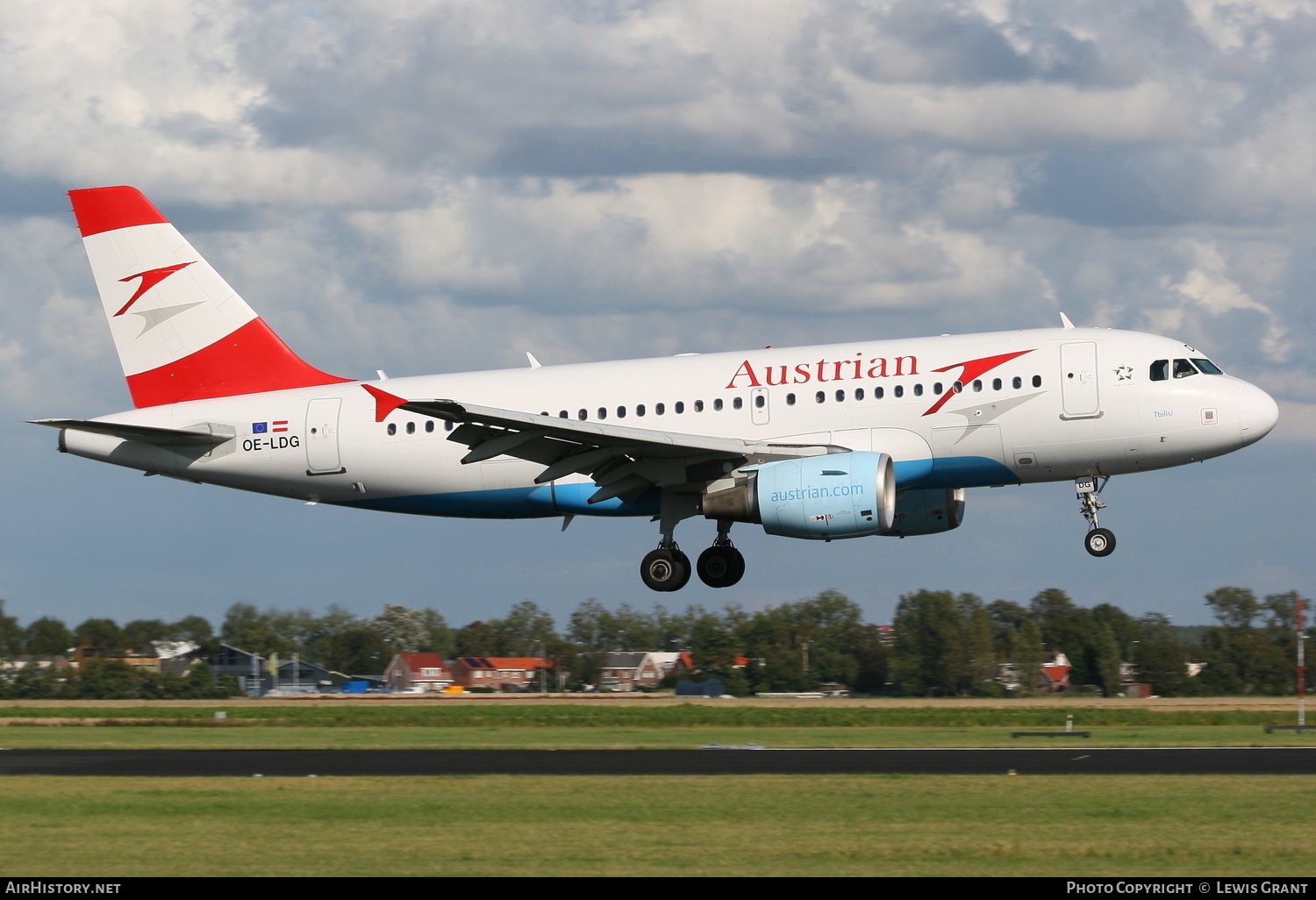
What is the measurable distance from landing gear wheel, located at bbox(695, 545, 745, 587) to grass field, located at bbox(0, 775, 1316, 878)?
12408 mm

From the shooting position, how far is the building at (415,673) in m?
90.0

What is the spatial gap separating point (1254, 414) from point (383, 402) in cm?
1712

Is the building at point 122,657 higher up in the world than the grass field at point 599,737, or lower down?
higher up

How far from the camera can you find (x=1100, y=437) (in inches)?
1240

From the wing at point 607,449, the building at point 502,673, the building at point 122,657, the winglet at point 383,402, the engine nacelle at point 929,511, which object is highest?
the winglet at point 383,402

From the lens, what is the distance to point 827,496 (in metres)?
30.8

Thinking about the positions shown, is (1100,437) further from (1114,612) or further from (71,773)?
(1114,612)

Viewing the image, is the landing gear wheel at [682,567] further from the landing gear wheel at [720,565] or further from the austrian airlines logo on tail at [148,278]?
the austrian airlines logo on tail at [148,278]

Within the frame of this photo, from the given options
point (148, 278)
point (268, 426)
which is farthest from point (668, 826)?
point (148, 278)

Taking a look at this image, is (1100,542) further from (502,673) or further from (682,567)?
(502,673)

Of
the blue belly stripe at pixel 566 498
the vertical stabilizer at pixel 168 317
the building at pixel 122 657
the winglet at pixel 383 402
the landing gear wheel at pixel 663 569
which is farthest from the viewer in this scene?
the building at pixel 122 657

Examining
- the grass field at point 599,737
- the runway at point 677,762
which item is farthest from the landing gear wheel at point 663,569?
the runway at point 677,762

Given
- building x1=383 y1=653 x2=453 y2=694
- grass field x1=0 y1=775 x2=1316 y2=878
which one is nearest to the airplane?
grass field x1=0 y1=775 x2=1316 y2=878
